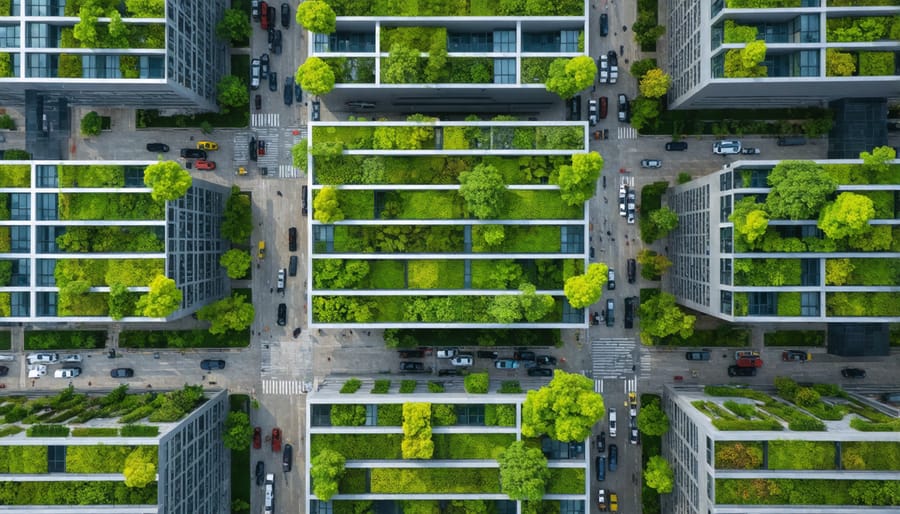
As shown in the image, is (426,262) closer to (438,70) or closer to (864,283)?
(438,70)

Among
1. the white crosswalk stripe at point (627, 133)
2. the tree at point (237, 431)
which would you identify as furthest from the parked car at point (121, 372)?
the white crosswalk stripe at point (627, 133)

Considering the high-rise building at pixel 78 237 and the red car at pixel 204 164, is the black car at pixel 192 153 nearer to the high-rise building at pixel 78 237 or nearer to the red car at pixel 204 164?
the red car at pixel 204 164

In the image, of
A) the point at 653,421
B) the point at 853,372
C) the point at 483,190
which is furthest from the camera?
the point at 853,372

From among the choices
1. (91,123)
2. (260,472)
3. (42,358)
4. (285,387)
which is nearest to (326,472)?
(285,387)

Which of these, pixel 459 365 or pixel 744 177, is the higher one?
pixel 744 177

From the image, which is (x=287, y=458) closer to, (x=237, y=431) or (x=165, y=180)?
(x=237, y=431)

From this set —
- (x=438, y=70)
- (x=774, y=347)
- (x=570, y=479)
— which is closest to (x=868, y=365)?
(x=774, y=347)

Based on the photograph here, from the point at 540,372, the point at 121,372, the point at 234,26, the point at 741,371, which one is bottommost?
the point at 121,372
